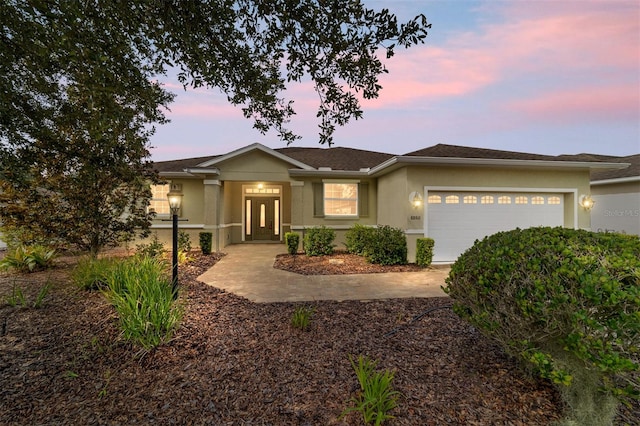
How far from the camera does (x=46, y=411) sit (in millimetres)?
2361

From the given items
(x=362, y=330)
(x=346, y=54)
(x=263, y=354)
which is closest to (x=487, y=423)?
(x=362, y=330)

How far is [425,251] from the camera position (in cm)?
820

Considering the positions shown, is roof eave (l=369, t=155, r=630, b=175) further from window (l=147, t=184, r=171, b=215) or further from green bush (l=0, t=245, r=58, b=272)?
green bush (l=0, t=245, r=58, b=272)

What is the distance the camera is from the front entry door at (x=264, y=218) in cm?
1443

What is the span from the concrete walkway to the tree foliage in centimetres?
302

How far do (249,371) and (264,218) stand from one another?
39.5 ft

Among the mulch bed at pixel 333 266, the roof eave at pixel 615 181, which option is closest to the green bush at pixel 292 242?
the mulch bed at pixel 333 266

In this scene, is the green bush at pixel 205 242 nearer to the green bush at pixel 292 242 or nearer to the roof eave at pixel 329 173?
the green bush at pixel 292 242

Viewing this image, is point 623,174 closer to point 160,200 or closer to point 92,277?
point 92,277

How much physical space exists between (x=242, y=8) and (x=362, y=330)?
189 inches

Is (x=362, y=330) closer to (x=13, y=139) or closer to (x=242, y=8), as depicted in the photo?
(x=242, y=8)

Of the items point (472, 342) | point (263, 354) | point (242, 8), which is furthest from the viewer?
point (242, 8)

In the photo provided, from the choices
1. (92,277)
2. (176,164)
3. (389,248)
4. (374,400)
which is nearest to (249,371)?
(374,400)

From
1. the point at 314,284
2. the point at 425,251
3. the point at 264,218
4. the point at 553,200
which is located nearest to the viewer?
the point at 314,284
